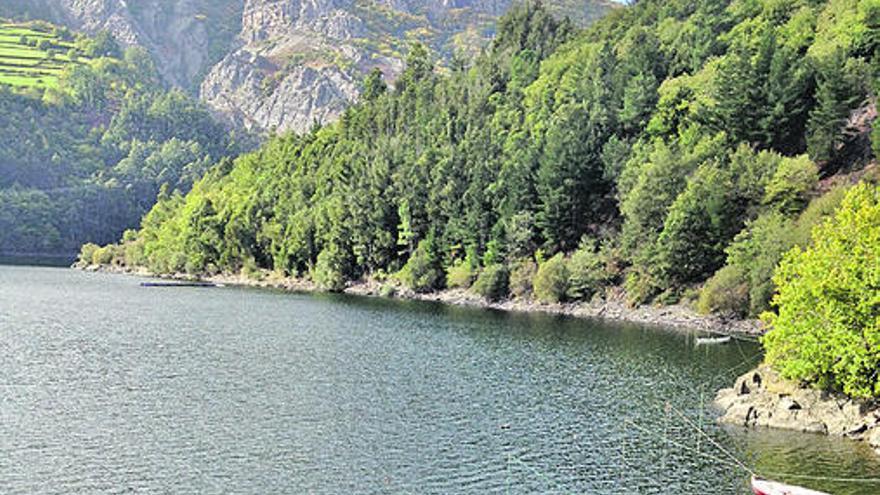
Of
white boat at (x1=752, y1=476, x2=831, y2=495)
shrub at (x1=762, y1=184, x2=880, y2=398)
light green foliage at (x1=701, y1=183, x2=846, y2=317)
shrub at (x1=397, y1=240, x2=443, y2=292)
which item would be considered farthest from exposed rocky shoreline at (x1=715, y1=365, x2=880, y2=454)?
shrub at (x1=397, y1=240, x2=443, y2=292)

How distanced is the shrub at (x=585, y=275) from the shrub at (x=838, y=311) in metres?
75.5

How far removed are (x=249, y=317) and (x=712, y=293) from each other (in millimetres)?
60412

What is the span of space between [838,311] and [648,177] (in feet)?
255

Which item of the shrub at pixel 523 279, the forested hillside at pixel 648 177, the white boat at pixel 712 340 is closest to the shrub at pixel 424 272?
the forested hillside at pixel 648 177

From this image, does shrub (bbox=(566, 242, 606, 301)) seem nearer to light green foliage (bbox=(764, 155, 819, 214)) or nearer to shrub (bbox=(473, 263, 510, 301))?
shrub (bbox=(473, 263, 510, 301))

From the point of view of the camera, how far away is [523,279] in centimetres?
15212

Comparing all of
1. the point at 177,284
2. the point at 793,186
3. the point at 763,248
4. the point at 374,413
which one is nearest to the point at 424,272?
the point at 177,284

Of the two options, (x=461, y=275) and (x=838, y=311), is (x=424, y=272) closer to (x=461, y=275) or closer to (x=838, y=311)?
(x=461, y=275)

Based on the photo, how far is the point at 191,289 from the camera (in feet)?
590

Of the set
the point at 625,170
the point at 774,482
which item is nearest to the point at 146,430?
the point at 774,482

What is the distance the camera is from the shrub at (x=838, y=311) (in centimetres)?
5956

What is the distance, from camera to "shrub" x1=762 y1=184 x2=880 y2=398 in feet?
195

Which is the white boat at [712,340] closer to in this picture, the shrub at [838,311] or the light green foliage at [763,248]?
the light green foliage at [763,248]

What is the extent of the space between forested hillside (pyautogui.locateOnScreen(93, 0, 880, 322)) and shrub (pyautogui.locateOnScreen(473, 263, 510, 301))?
269 millimetres
